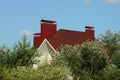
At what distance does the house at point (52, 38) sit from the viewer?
52438 millimetres

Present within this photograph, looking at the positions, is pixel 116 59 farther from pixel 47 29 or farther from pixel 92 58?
pixel 47 29

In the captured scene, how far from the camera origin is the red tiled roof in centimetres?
5274

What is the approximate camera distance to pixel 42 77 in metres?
31.8

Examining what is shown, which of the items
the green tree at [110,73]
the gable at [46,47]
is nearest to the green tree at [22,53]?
the green tree at [110,73]

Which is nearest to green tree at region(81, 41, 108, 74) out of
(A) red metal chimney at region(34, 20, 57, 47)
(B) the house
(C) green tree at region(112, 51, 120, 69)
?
(C) green tree at region(112, 51, 120, 69)

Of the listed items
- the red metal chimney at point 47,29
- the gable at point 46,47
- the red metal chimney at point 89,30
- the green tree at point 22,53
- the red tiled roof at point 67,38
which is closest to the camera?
the green tree at point 22,53

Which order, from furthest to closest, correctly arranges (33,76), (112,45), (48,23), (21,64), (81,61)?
(48,23) < (112,45) < (81,61) < (21,64) < (33,76)

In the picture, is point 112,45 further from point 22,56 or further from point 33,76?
point 33,76

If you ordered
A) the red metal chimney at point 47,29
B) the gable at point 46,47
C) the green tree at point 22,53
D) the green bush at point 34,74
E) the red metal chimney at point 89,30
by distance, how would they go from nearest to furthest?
A: the green bush at point 34,74, the green tree at point 22,53, the gable at point 46,47, the red metal chimney at point 47,29, the red metal chimney at point 89,30

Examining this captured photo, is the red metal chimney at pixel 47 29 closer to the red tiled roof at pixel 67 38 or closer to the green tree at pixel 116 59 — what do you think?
the red tiled roof at pixel 67 38

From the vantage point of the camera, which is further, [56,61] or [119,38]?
[119,38]

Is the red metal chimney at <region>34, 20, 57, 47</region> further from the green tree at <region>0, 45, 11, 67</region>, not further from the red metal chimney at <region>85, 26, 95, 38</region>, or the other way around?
the green tree at <region>0, 45, 11, 67</region>

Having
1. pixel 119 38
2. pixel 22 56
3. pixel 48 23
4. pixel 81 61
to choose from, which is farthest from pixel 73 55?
pixel 48 23

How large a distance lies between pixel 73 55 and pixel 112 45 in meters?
9.13
